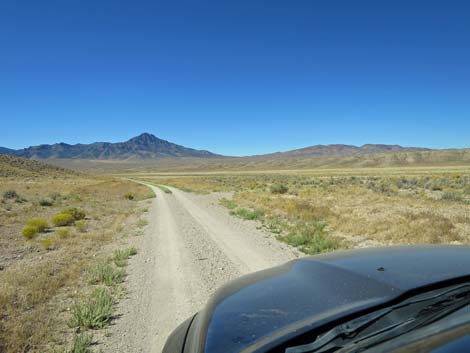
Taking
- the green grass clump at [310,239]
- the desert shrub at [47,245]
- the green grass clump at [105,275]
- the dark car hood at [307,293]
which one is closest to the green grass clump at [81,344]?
the green grass clump at [105,275]

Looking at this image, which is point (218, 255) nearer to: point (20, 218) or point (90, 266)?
point (90, 266)

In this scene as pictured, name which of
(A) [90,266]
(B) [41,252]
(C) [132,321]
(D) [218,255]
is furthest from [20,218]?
(C) [132,321]

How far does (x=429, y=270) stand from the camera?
236cm

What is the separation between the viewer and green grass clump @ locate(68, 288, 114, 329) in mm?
4799

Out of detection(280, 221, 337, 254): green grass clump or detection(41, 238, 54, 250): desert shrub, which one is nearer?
detection(280, 221, 337, 254): green grass clump

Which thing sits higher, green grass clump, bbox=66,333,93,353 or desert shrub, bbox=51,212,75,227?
desert shrub, bbox=51,212,75,227

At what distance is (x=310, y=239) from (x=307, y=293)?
8.23 metres

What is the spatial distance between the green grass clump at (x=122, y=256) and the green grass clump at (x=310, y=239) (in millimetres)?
4937

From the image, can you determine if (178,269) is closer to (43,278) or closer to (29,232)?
(43,278)

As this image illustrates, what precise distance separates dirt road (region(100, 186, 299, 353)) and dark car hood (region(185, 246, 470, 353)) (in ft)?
8.33

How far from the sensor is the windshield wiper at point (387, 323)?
1.52 m

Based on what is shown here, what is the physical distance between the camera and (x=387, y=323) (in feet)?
5.49

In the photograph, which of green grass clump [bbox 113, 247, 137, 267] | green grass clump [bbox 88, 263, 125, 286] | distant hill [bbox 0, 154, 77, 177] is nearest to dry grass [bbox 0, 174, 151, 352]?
green grass clump [bbox 88, 263, 125, 286]

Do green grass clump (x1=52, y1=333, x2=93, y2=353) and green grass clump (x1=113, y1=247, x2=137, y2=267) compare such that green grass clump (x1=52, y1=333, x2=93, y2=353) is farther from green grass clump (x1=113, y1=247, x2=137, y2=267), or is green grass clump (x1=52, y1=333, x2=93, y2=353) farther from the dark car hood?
green grass clump (x1=113, y1=247, x2=137, y2=267)
